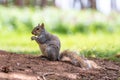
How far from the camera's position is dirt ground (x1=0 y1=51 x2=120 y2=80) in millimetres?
7445

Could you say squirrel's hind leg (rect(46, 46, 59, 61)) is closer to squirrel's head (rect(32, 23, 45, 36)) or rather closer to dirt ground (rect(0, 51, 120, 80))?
Result: dirt ground (rect(0, 51, 120, 80))

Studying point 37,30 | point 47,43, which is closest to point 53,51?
point 47,43

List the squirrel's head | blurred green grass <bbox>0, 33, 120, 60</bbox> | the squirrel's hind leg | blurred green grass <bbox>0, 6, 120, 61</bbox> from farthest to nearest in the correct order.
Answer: blurred green grass <bbox>0, 6, 120, 61</bbox> < blurred green grass <bbox>0, 33, 120, 60</bbox> < the squirrel's head < the squirrel's hind leg

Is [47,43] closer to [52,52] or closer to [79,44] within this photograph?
[52,52]

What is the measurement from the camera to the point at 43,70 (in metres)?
7.94

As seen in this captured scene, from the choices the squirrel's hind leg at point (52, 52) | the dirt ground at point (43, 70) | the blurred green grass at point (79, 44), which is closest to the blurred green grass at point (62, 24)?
the blurred green grass at point (79, 44)

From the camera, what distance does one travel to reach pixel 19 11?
19844 millimetres

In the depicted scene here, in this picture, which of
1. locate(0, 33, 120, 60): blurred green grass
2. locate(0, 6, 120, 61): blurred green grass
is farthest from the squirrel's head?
locate(0, 6, 120, 61): blurred green grass

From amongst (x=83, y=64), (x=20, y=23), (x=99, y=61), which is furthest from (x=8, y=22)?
(x=83, y=64)

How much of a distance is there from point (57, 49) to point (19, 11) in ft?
36.7

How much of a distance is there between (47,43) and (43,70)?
3.43 ft

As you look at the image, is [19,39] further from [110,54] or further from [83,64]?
[83,64]

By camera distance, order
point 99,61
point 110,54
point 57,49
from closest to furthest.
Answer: point 57,49
point 99,61
point 110,54

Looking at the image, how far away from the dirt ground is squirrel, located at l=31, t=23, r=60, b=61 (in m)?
0.14
